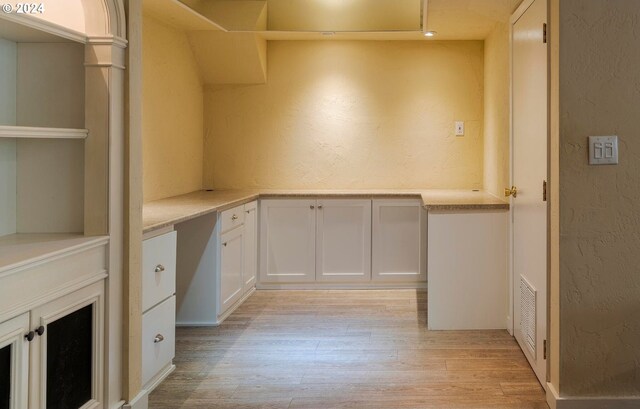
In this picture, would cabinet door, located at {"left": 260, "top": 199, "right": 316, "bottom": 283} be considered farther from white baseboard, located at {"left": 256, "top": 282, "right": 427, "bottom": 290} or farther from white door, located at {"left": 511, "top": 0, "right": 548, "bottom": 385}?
white door, located at {"left": 511, "top": 0, "right": 548, "bottom": 385}

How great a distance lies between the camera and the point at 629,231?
251cm

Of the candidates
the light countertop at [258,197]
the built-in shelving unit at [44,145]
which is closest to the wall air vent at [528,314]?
the light countertop at [258,197]

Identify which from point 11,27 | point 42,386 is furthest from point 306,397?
point 11,27

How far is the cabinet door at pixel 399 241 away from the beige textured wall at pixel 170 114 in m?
1.54

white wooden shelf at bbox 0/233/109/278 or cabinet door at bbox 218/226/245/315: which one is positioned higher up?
white wooden shelf at bbox 0/233/109/278

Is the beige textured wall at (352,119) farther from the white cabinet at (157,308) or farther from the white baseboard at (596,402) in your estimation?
the white baseboard at (596,402)

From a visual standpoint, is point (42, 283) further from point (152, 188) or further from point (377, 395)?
point (152, 188)

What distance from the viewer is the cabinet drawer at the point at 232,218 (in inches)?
160

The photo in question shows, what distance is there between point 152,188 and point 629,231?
2.94m

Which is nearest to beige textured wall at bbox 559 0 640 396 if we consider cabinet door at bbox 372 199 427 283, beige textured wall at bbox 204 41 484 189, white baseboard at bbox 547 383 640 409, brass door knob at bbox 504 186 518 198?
white baseboard at bbox 547 383 640 409

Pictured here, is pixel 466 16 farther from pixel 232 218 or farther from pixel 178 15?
pixel 232 218

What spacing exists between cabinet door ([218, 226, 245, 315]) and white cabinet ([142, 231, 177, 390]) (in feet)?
3.01

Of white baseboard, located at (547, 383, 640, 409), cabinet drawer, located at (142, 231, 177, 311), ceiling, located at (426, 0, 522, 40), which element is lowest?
white baseboard, located at (547, 383, 640, 409)

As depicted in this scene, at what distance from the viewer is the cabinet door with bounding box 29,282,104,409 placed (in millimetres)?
1943
